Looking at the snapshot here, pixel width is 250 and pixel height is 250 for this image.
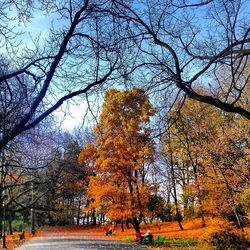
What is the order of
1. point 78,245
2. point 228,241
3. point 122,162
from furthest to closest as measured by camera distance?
point 122,162
point 78,245
point 228,241

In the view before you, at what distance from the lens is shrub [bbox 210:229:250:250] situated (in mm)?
16719

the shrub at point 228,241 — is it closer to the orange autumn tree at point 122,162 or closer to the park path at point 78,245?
the park path at point 78,245

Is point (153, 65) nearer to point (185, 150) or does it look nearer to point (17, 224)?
point (185, 150)

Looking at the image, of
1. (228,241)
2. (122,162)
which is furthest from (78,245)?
(228,241)

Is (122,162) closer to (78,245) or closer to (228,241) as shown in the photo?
(78,245)

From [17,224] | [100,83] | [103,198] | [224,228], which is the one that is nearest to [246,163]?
[224,228]

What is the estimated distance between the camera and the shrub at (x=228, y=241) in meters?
16.7

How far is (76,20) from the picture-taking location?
694 centimetres

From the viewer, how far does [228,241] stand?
17.1 meters

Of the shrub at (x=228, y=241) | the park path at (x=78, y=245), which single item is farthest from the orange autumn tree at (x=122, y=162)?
the shrub at (x=228, y=241)

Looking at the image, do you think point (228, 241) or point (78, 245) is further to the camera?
point (78, 245)

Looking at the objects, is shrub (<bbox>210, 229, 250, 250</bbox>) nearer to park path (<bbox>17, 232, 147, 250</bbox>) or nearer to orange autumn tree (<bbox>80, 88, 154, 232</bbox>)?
park path (<bbox>17, 232, 147, 250</bbox>)

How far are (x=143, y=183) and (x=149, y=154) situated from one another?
6.92 feet

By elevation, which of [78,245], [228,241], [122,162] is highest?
[122,162]
